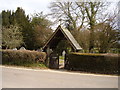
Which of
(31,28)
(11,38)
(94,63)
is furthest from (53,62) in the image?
(31,28)

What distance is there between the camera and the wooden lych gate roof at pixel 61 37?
55.6 ft

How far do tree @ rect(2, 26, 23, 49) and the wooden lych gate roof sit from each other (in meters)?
17.3

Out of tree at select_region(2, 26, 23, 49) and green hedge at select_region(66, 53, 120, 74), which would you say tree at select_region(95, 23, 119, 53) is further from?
tree at select_region(2, 26, 23, 49)

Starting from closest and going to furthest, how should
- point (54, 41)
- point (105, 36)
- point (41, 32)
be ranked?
1. point (54, 41)
2. point (105, 36)
3. point (41, 32)

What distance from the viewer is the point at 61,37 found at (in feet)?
61.3

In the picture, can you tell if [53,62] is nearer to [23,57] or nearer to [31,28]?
[23,57]

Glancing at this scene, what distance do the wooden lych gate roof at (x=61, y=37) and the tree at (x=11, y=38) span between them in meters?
17.3

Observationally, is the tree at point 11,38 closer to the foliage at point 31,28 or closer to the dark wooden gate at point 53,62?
the foliage at point 31,28

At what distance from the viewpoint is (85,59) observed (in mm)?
15109

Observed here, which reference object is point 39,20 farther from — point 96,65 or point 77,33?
point 96,65

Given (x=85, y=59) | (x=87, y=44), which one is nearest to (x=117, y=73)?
(x=85, y=59)

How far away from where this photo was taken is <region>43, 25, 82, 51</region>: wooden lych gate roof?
55.6 ft

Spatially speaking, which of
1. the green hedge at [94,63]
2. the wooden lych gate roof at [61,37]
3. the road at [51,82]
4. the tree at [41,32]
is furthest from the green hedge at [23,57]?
the tree at [41,32]

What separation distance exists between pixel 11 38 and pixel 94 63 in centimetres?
2488
